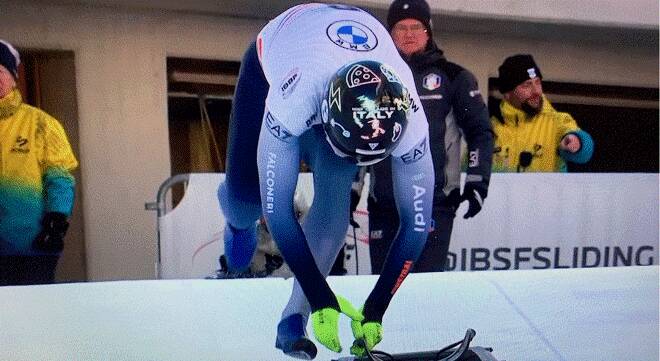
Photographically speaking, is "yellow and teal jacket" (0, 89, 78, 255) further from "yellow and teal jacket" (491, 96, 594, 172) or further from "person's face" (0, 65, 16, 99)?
"yellow and teal jacket" (491, 96, 594, 172)

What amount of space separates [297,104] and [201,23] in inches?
68.2

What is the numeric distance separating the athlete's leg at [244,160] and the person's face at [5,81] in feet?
2.77

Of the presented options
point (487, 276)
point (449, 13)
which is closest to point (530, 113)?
point (449, 13)

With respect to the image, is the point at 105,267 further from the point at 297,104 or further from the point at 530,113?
the point at 530,113

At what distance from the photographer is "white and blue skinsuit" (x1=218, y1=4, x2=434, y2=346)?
3.30 ft

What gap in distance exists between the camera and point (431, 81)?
1.43m

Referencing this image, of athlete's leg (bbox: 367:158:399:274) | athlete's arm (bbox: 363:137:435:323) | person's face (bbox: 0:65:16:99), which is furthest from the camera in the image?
person's face (bbox: 0:65:16:99)

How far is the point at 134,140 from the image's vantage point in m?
Result: 2.53

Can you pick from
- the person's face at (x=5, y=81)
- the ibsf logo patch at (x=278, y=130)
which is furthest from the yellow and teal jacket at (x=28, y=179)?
the ibsf logo patch at (x=278, y=130)

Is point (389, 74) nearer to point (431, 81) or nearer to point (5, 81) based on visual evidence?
point (431, 81)

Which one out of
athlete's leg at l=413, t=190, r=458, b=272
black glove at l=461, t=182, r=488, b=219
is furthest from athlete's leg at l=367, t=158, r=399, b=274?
black glove at l=461, t=182, r=488, b=219

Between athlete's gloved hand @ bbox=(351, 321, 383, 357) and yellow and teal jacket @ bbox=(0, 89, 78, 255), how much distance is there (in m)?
1.23

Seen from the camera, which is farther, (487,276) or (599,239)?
(599,239)

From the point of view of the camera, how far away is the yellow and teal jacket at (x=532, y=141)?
226 cm
